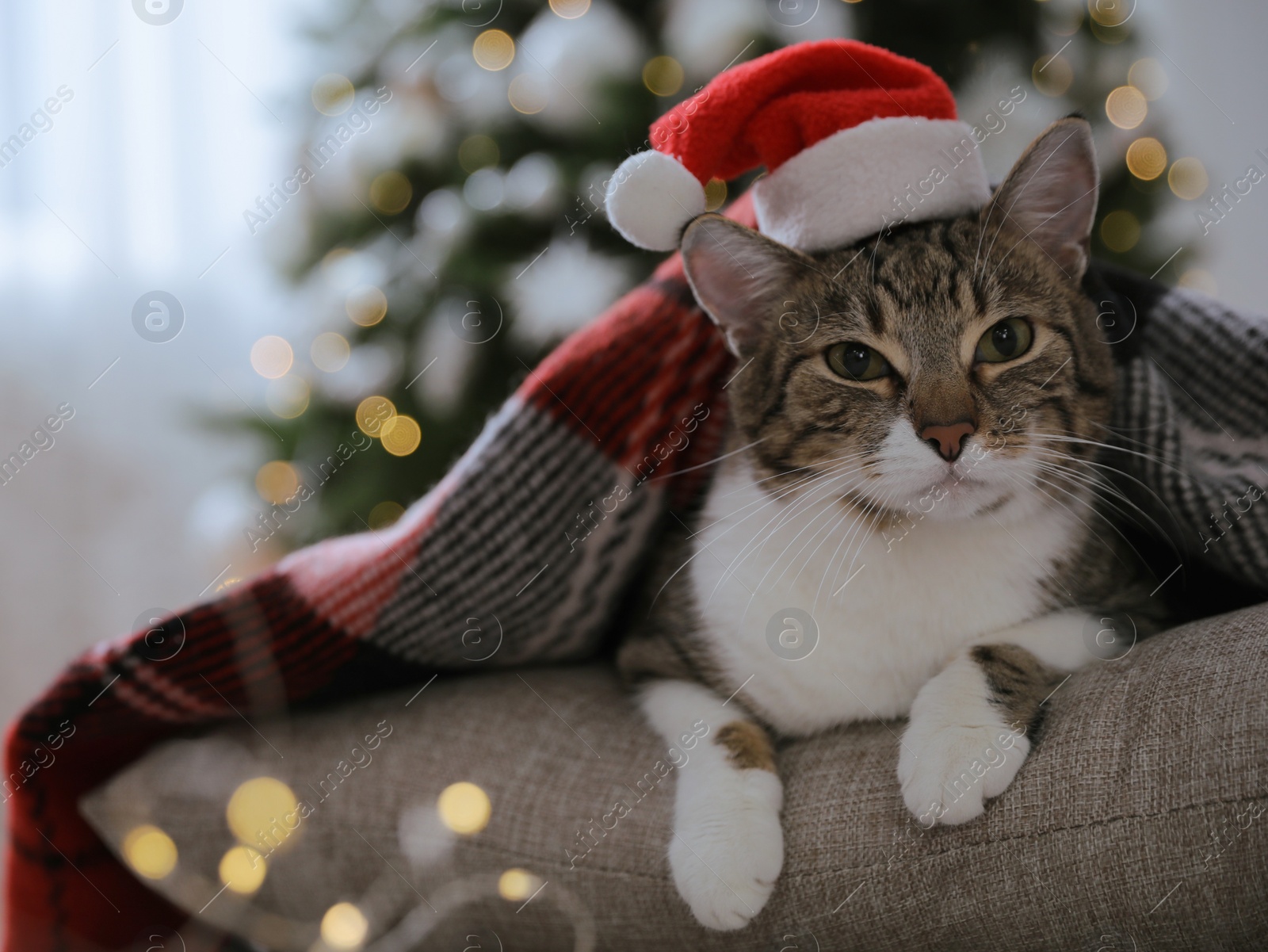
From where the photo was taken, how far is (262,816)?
108 centimetres

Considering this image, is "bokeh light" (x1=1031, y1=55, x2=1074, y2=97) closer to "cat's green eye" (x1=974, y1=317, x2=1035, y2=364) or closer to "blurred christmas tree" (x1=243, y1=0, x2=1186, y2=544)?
"blurred christmas tree" (x1=243, y1=0, x2=1186, y2=544)

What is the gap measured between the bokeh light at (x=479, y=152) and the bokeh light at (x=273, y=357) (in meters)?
0.62

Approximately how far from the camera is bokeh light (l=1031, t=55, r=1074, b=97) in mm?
1390

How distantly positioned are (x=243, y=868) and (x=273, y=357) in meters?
1.11

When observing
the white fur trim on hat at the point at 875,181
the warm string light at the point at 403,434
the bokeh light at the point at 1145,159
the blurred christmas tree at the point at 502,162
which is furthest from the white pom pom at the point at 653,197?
the bokeh light at the point at 1145,159

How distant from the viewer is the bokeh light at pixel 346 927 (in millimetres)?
1062

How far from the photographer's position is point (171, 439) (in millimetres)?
2238

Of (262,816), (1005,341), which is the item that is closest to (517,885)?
(262,816)

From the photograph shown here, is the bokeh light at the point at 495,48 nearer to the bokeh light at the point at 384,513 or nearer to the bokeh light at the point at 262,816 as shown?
the bokeh light at the point at 384,513

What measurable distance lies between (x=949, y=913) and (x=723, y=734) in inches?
10.9

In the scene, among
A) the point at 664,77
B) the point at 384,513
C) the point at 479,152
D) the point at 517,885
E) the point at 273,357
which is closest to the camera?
the point at 517,885

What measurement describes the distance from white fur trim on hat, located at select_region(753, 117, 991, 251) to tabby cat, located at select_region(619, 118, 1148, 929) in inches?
1.3

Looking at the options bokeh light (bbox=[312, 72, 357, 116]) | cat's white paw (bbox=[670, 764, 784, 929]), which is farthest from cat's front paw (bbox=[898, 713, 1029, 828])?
bokeh light (bbox=[312, 72, 357, 116])

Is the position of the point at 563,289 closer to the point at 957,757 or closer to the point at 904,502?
the point at 904,502
